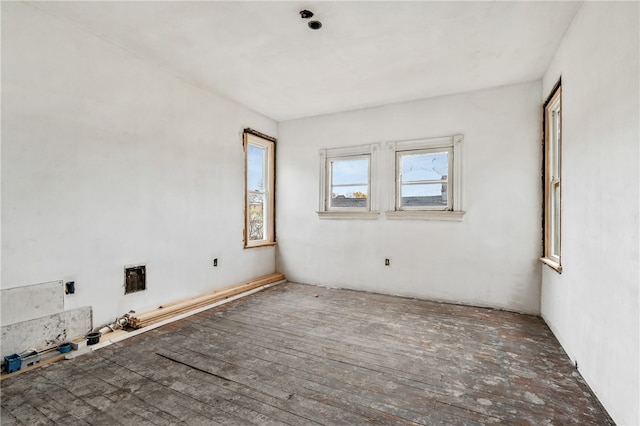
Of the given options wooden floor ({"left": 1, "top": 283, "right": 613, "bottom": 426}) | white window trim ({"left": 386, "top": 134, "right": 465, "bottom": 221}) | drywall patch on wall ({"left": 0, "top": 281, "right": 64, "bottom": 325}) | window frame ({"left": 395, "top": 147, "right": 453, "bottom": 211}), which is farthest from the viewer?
window frame ({"left": 395, "top": 147, "right": 453, "bottom": 211})

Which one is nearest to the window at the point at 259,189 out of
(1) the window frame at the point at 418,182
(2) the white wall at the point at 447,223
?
(2) the white wall at the point at 447,223

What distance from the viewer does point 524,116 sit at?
387 cm

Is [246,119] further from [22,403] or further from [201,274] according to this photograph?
[22,403]

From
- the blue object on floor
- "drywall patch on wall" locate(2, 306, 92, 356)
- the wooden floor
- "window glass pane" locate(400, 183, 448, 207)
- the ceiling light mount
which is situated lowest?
the wooden floor

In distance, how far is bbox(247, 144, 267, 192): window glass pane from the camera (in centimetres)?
515

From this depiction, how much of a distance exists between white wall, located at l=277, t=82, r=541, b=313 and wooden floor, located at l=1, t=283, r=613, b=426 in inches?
32.9

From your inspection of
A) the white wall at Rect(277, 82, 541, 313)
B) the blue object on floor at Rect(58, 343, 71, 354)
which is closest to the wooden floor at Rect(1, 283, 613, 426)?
the blue object on floor at Rect(58, 343, 71, 354)

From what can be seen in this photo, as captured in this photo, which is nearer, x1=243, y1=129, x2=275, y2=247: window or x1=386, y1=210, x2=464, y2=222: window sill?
x1=386, y1=210, x2=464, y2=222: window sill

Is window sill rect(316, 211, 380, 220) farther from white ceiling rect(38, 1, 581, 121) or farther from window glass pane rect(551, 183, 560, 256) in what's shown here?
window glass pane rect(551, 183, 560, 256)

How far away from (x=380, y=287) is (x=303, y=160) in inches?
101

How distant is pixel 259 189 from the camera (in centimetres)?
543

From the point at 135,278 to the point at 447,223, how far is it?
405 cm

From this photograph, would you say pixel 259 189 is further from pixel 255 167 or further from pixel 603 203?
pixel 603 203

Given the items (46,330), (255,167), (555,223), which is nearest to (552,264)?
(555,223)
